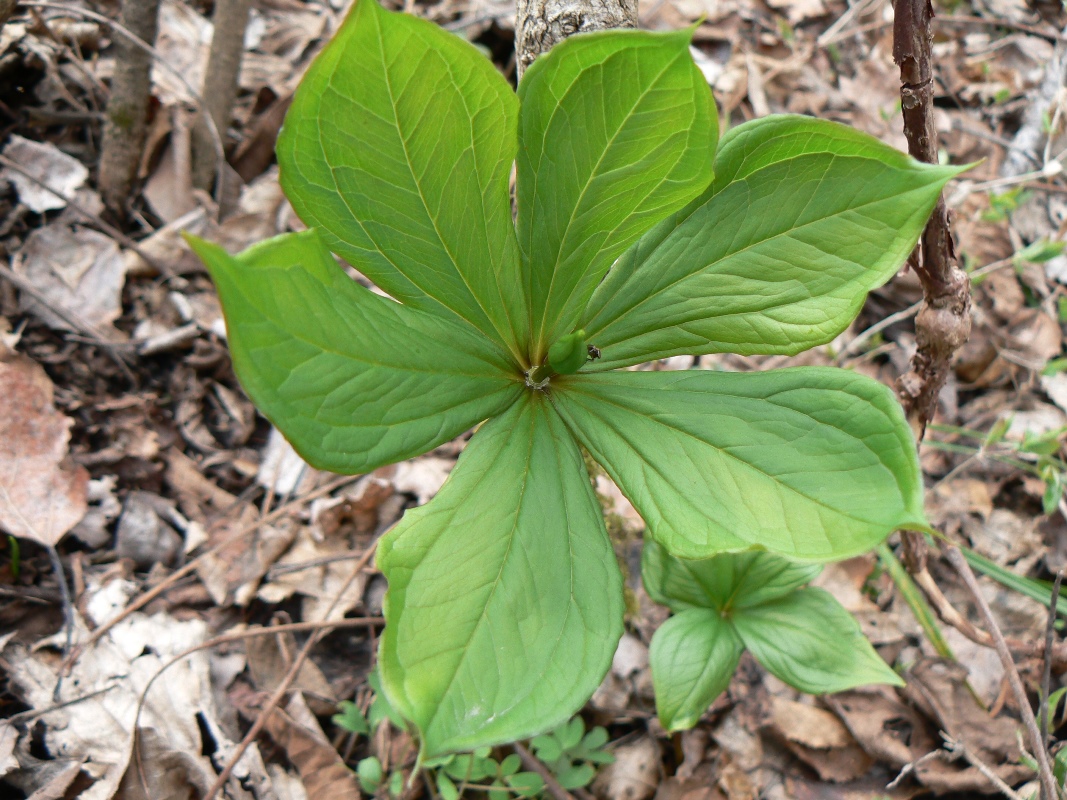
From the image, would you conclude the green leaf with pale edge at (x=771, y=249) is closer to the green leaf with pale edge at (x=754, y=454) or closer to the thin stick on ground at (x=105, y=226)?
the green leaf with pale edge at (x=754, y=454)

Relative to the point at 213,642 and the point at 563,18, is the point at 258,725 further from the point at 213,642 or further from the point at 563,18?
the point at 563,18

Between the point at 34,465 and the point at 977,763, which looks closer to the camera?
the point at 977,763

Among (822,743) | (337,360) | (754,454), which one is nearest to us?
(337,360)

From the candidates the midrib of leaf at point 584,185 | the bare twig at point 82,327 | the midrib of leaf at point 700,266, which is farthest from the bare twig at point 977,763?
the bare twig at point 82,327

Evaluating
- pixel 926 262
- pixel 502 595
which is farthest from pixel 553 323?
pixel 926 262

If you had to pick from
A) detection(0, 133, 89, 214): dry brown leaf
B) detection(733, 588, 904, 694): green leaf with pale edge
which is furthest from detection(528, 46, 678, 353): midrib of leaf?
detection(0, 133, 89, 214): dry brown leaf

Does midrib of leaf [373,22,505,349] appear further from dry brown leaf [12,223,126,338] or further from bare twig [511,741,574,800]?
dry brown leaf [12,223,126,338]
